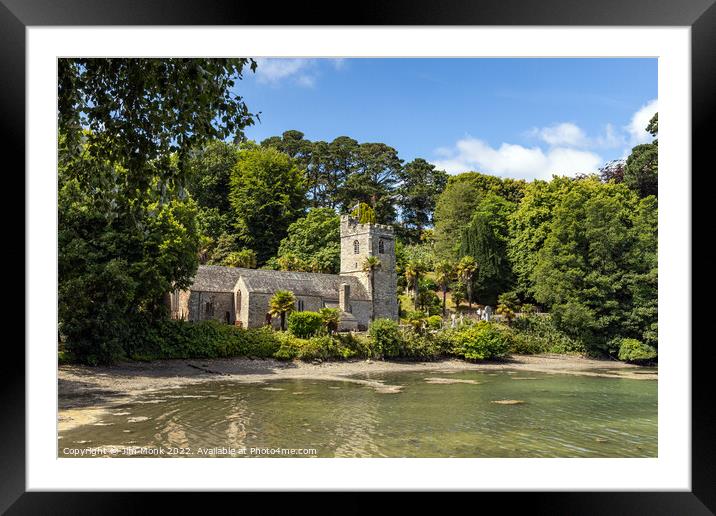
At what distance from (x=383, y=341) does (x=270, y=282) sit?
20.6 ft

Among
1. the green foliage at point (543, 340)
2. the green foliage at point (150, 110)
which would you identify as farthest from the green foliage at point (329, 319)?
the green foliage at point (150, 110)

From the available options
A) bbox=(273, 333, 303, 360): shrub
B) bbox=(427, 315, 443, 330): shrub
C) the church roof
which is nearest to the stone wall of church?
the church roof

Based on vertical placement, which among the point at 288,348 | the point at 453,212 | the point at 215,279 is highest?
the point at 453,212

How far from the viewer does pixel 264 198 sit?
34125 millimetres

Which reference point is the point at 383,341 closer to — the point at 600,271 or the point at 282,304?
the point at 282,304

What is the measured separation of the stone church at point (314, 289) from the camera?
919 inches

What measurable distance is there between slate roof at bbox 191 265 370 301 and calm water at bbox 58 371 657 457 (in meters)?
9.22

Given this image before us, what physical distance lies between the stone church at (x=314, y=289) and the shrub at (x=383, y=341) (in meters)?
4.25

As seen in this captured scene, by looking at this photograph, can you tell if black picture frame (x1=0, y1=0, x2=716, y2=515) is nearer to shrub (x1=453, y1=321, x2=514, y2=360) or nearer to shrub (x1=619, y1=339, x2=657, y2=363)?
shrub (x1=453, y1=321, x2=514, y2=360)

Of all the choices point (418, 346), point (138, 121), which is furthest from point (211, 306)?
point (138, 121)

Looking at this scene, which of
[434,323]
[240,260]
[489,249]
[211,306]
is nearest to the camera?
[434,323]

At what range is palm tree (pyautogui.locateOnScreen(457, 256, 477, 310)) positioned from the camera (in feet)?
93.7
